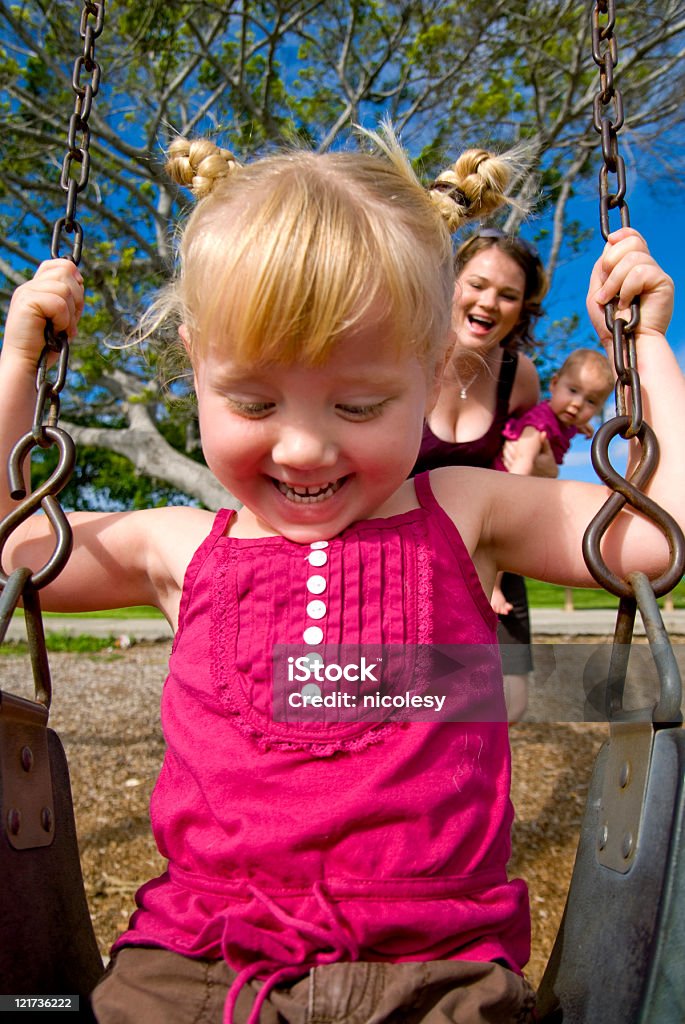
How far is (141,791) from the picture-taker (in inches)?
126

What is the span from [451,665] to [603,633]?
6086mm

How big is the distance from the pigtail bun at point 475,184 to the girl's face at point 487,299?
104 cm

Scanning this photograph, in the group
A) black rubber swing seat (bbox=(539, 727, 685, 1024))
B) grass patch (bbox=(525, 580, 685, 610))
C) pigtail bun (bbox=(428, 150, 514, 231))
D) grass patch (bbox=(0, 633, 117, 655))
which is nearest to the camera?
black rubber swing seat (bbox=(539, 727, 685, 1024))

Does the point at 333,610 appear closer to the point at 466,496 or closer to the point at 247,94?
the point at 466,496

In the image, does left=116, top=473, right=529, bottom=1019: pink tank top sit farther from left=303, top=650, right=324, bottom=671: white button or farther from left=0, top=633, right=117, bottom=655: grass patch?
left=0, top=633, right=117, bottom=655: grass patch

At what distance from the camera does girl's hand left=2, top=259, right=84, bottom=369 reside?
1219 mm

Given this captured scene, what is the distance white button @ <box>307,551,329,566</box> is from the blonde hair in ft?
0.81

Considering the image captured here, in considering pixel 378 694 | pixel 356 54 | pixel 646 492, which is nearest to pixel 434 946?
pixel 378 694

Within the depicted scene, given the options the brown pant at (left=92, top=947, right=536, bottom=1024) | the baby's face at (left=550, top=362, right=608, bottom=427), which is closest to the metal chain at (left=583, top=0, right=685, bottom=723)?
the brown pant at (left=92, top=947, right=536, bottom=1024)

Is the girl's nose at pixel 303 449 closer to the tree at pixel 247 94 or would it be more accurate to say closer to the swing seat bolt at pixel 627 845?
the swing seat bolt at pixel 627 845

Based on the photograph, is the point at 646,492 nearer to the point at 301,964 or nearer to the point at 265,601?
the point at 265,601

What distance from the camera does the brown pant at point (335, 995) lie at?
896 millimetres

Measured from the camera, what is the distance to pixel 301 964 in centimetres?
93

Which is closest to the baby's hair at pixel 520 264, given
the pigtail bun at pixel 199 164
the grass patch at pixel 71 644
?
the pigtail bun at pixel 199 164
